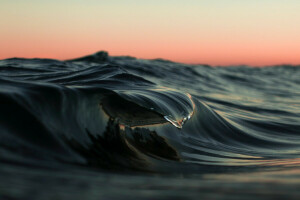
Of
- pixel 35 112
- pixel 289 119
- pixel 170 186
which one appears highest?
pixel 35 112

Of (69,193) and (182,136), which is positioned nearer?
(69,193)

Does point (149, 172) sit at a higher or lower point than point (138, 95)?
lower

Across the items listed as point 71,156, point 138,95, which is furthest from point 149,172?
point 138,95

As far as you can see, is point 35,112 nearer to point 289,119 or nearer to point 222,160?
point 222,160

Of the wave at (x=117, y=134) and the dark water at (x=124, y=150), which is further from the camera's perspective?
the wave at (x=117, y=134)

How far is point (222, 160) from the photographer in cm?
233

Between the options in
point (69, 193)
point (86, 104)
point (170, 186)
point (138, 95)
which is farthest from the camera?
point (138, 95)

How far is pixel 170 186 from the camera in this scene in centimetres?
132

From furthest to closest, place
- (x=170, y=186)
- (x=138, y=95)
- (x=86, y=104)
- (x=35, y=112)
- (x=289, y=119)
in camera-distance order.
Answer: (x=289, y=119) → (x=138, y=95) → (x=86, y=104) → (x=35, y=112) → (x=170, y=186)

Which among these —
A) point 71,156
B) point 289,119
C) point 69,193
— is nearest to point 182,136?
point 71,156

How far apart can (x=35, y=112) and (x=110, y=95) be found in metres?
0.60

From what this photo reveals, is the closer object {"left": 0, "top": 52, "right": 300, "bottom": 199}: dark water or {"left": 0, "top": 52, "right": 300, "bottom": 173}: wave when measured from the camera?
{"left": 0, "top": 52, "right": 300, "bottom": 199}: dark water

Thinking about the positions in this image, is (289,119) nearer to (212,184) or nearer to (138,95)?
(138,95)

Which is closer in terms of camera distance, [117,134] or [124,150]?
[124,150]
